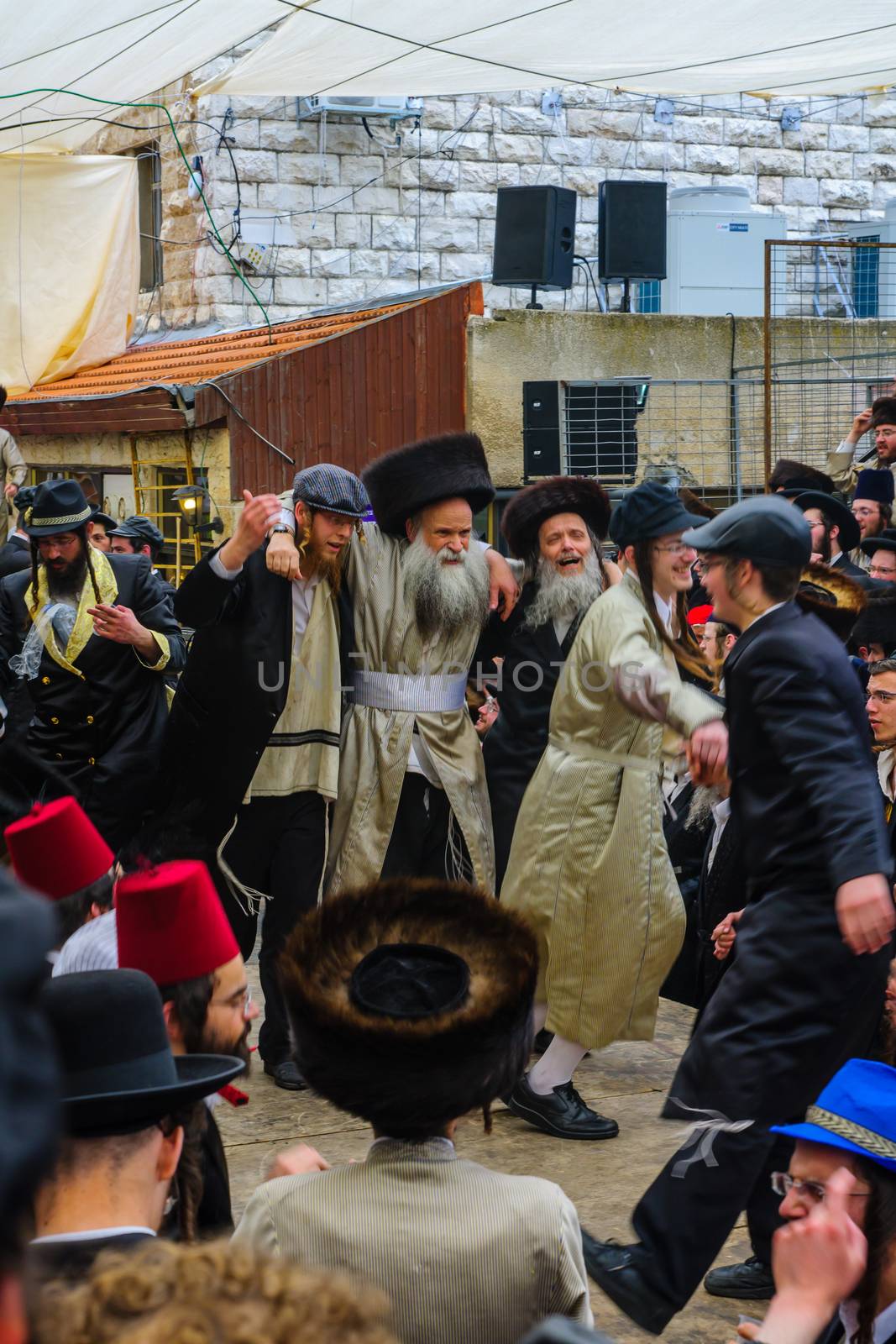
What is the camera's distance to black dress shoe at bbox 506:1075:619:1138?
15.4 feet

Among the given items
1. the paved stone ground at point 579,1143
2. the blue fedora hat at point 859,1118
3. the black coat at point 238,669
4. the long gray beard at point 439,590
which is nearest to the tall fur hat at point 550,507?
the long gray beard at point 439,590

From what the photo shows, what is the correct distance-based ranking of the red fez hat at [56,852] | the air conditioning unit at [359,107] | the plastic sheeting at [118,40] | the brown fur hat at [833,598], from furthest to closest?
the air conditioning unit at [359,107], the plastic sheeting at [118,40], the brown fur hat at [833,598], the red fez hat at [56,852]

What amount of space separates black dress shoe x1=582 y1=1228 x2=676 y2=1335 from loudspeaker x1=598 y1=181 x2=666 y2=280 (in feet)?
35.5

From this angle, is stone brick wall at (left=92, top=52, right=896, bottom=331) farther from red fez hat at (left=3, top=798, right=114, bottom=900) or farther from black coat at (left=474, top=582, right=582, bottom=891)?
red fez hat at (left=3, top=798, right=114, bottom=900)

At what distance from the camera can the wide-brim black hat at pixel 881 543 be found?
6824 mm

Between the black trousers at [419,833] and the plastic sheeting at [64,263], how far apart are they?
37.5 feet

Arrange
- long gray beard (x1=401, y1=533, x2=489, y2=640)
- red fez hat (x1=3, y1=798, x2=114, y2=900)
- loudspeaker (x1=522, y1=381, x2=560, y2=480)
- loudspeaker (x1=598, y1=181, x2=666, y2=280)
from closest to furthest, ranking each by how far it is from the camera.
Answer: red fez hat (x1=3, y1=798, x2=114, y2=900) → long gray beard (x1=401, y1=533, x2=489, y2=640) → loudspeaker (x1=522, y1=381, x2=560, y2=480) → loudspeaker (x1=598, y1=181, x2=666, y2=280)

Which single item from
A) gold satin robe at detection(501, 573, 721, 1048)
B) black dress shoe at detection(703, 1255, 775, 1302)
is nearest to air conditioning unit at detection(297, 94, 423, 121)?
gold satin robe at detection(501, 573, 721, 1048)

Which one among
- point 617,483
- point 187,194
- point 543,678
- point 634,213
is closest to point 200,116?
point 187,194

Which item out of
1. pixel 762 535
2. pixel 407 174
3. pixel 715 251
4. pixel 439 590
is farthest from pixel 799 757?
pixel 407 174

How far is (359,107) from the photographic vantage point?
46.6 feet

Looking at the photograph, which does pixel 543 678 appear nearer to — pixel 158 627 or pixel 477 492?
pixel 477 492

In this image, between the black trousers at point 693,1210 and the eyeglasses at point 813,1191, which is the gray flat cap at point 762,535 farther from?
the eyeglasses at point 813,1191

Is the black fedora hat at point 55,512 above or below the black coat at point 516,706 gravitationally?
above
